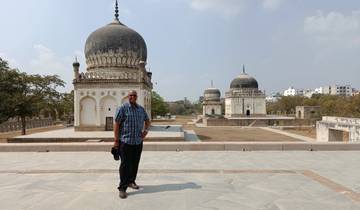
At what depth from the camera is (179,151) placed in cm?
911

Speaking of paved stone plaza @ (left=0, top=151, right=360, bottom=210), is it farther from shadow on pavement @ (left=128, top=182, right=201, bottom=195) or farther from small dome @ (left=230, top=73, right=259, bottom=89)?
small dome @ (left=230, top=73, right=259, bottom=89)

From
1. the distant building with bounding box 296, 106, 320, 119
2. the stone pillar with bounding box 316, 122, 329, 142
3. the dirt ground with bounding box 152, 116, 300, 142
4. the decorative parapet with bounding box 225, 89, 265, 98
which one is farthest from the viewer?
the decorative parapet with bounding box 225, 89, 265, 98

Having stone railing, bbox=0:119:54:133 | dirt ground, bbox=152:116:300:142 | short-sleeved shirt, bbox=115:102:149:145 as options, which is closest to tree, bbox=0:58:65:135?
stone railing, bbox=0:119:54:133

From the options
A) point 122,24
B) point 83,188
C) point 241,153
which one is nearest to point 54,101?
point 122,24

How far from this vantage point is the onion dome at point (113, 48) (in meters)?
25.4

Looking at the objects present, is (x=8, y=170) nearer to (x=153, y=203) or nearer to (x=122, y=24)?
(x=153, y=203)

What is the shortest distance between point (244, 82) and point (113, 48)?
41022 mm

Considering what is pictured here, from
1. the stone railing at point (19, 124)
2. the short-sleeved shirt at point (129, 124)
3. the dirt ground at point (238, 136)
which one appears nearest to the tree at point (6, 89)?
the stone railing at point (19, 124)

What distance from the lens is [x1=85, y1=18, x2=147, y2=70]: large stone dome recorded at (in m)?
25.4

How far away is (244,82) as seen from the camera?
205ft

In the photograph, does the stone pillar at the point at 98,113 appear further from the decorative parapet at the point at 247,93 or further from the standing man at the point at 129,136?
the decorative parapet at the point at 247,93

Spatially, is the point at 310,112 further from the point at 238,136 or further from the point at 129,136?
the point at 129,136

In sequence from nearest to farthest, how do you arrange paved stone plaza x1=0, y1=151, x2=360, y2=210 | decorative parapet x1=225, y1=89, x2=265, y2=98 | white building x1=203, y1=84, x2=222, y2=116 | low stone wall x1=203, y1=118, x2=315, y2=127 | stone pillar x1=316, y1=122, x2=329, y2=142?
1. paved stone plaza x1=0, y1=151, x2=360, y2=210
2. stone pillar x1=316, y1=122, x2=329, y2=142
3. low stone wall x1=203, y1=118, x2=315, y2=127
4. decorative parapet x1=225, y1=89, x2=265, y2=98
5. white building x1=203, y1=84, x2=222, y2=116

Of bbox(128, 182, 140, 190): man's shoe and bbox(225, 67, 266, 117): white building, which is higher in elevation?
bbox(225, 67, 266, 117): white building
